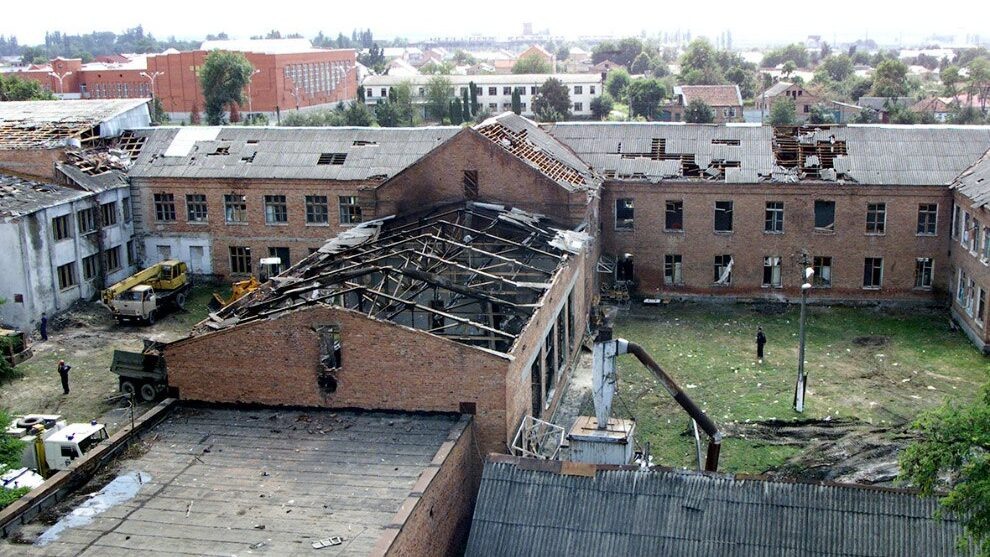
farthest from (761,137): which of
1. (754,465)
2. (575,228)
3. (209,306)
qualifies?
(209,306)

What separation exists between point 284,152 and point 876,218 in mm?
26268

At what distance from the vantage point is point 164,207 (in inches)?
1807

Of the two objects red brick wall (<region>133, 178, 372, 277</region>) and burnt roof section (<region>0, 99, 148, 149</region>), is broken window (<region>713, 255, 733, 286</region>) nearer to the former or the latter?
red brick wall (<region>133, 178, 372, 277</region>)

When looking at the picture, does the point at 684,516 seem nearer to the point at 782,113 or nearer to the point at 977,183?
the point at 977,183

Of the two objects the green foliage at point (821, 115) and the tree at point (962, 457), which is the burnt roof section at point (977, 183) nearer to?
the tree at point (962, 457)

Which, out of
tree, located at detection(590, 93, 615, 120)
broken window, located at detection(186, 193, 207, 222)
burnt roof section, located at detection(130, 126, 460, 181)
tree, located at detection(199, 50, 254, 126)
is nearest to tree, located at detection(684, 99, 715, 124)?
tree, located at detection(590, 93, 615, 120)

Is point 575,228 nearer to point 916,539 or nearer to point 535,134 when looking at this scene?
point 535,134

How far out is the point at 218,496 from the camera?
1953 centimetres

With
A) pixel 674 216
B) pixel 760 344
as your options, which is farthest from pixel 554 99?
pixel 760 344

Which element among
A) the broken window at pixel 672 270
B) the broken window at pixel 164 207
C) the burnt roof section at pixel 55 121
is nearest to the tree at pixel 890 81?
the broken window at pixel 672 270

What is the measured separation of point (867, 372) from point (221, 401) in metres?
21.4

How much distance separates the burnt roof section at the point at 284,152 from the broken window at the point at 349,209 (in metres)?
0.95

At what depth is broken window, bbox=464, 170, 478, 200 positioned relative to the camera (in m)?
35.9

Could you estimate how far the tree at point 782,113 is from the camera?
103562 mm
